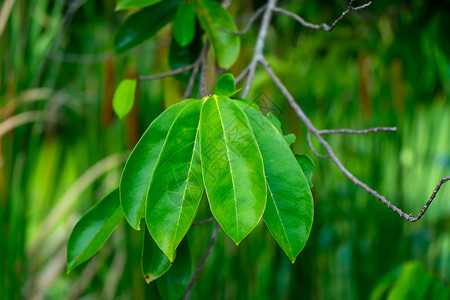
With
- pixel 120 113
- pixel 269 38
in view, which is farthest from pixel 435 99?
pixel 120 113

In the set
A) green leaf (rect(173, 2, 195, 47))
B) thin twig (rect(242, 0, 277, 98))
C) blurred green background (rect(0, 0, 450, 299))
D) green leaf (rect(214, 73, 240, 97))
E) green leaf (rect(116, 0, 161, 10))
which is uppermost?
green leaf (rect(116, 0, 161, 10))

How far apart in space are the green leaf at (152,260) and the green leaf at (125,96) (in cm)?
16

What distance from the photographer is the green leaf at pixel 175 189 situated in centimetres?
32

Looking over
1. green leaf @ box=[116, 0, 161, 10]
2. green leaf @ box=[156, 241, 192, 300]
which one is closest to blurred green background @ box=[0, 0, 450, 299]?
green leaf @ box=[116, 0, 161, 10]

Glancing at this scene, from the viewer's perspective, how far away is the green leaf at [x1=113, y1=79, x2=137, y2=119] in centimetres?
50

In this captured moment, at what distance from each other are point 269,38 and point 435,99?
61 centimetres

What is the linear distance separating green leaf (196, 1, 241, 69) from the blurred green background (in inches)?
15.1

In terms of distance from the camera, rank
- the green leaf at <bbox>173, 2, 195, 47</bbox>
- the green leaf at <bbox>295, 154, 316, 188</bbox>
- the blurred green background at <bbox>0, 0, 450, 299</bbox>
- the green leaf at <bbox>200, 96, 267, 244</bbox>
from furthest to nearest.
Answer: the blurred green background at <bbox>0, 0, 450, 299</bbox>
the green leaf at <bbox>173, 2, 195, 47</bbox>
the green leaf at <bbox>295, 154, 316, 188</bbox>
the green leaf at <bbox>200, 96, 267, 244</bbox>

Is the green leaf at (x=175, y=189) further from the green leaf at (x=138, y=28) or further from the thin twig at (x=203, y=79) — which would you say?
the green leaf at (x=138, y=28)

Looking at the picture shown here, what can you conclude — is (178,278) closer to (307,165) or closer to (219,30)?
(307,165)

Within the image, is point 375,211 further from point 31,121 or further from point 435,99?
point 31,121

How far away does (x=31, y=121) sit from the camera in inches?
48.2

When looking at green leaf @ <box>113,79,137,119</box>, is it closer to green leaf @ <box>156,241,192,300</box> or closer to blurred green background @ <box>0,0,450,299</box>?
green leaf @ <box>156,241,192,300</box>

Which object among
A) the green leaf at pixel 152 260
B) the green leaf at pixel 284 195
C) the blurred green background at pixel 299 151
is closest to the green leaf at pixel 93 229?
the green leaf at pixel 152 260
